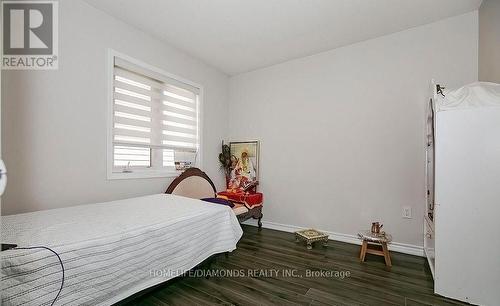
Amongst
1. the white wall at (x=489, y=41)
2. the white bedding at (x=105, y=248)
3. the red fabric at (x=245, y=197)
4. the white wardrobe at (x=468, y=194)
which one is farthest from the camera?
the red fabric at (x=245, y=197)

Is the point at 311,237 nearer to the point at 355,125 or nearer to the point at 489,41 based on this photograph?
the point at 355,125

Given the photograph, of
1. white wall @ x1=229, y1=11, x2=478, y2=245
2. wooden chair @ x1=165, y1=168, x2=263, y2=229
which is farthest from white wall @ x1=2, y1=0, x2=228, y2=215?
white wall @ x1=229, y1=11, x2=478, y2=245

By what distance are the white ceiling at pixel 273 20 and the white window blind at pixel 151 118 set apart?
0.55 m

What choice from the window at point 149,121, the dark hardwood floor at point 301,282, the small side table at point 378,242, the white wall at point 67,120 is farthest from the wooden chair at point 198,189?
the small side table at point 378,242

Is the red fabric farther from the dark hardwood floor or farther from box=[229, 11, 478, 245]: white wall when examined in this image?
the dark hardwood floor

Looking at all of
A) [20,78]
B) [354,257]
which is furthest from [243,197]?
[20,78]

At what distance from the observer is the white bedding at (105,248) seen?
1.16 m

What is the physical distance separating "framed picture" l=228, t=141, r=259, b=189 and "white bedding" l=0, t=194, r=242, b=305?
170 centimetres

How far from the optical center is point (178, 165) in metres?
3.39

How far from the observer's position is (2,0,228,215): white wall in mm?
1977

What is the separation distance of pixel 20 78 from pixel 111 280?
182 cm

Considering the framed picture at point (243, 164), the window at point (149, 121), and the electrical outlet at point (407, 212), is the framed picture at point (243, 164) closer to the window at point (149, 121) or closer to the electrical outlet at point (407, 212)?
the window at point (149, 121)

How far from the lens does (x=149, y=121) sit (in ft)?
9.89

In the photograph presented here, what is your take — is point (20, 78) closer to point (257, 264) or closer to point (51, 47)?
point (51, 47)
